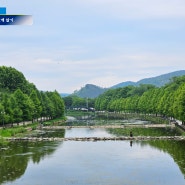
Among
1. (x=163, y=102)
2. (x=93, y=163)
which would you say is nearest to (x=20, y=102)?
(x=163, y=102)

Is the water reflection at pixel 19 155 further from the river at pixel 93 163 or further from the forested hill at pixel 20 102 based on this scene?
the forested hill at pixel 20 102

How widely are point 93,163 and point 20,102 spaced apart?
50888 millimetres

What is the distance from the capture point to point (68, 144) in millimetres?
61219

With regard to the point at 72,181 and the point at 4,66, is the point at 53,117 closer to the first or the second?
the point at 4,66

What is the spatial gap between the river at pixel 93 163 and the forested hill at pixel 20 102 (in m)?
23.3

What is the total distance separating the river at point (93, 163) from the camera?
3681 centimetres

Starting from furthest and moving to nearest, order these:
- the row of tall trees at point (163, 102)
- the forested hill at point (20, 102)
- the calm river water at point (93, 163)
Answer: the row of tall trees at point (163, 102) < the forested hill at point (20, 102) < the calm river water at point (93, 163)

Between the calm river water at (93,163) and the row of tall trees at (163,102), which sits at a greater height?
the row of tall trees at (163,102)

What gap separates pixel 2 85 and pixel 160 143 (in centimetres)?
7757

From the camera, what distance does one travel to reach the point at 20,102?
9294 cm

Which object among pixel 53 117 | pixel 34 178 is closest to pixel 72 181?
pixel 34 178

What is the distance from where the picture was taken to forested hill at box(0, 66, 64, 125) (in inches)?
3337

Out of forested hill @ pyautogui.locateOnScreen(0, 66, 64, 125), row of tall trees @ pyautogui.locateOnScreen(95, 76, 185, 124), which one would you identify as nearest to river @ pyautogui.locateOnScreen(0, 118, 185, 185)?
forested hill @ pyautogui.locateOnScreen(0, 66, 64, 125)

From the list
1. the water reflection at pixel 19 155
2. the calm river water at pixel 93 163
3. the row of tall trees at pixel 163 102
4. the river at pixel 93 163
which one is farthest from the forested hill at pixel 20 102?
the row of tall trees at pixel 163 102
